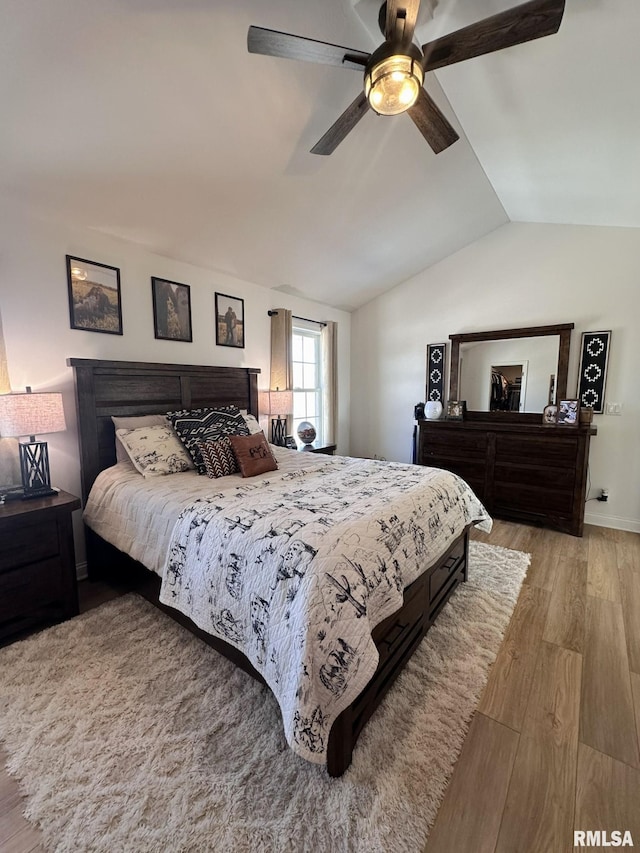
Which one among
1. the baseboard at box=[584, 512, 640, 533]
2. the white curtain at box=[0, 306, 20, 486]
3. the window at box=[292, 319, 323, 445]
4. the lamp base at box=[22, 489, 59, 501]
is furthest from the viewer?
the window at box=[292, 319, 323, 445]

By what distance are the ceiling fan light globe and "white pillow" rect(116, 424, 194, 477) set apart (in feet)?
7.22

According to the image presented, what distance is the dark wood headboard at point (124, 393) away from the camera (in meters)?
2.46

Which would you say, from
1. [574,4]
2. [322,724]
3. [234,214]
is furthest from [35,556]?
[574,4]

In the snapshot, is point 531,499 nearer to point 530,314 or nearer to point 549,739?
point 530,314

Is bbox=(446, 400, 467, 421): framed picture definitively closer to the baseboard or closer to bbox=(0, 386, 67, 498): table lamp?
the baseboard

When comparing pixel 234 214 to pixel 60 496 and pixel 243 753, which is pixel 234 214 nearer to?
pixel 60 496

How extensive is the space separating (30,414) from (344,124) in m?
2.24

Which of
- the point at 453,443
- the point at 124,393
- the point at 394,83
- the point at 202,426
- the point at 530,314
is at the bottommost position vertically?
the point at 453,443

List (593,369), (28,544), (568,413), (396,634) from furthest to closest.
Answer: (593,369) < (568,413) < (28,544) < (396,634)

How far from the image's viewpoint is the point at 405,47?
1349mm

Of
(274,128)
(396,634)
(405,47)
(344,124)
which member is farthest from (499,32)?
(396,634)

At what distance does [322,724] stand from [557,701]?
113 centimetres

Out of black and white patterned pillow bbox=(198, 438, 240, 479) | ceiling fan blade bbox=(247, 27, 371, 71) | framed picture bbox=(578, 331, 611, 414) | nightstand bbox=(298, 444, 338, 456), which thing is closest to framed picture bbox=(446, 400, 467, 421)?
framed picture bbox=(578, 331, 611, 414)

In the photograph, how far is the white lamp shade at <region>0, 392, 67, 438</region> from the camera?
1.95 meters
